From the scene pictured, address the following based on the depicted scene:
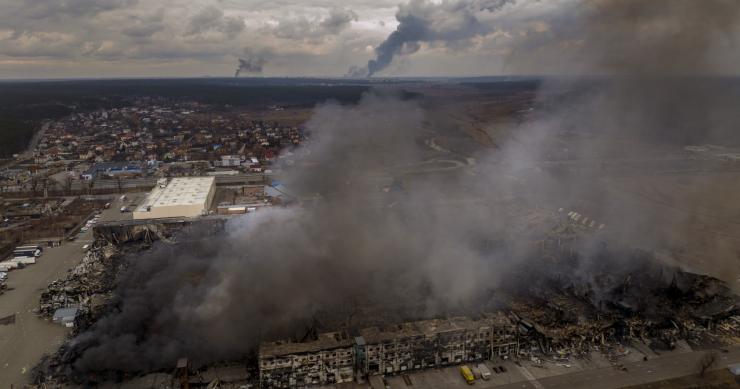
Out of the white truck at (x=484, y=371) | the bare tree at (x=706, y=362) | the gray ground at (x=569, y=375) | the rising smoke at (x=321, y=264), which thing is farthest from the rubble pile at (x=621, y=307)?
the rising smoke at (x=321, y=264)

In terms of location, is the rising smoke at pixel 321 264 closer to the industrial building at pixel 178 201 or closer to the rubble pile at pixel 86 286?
the rubble pile at pixel 86 286

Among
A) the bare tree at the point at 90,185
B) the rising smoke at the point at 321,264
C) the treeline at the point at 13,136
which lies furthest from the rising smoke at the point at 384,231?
the treeline at the point at 13,136

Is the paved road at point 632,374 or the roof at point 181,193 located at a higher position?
the roof at point 181,193

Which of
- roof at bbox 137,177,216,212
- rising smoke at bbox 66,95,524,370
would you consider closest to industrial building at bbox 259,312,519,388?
rising smoke at bbox 66,95,524,370

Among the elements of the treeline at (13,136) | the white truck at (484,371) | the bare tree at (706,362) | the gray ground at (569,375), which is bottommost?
the gray ground at (569,375)

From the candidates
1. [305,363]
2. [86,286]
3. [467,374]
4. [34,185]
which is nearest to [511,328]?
[467,374]

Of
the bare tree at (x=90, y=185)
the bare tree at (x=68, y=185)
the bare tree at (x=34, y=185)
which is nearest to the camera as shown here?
the bare tree at (x=34, y=185)

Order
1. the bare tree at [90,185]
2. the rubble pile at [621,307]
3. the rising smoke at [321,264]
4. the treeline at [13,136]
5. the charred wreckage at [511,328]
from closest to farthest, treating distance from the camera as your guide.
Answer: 1. the charred wreckage at [511,328]
2. the rising smoke at [321,264]
3. the rubble pile at [621,307]
4. the bare tree at [90,185]
5. the treeline at [13,136]

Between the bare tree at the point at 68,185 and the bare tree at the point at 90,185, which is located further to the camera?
the bare tree at the point at 90,185
